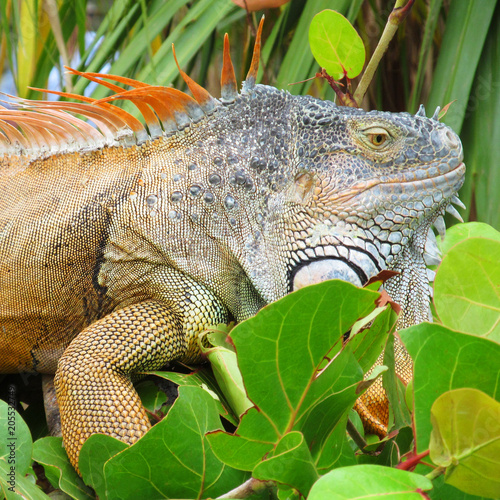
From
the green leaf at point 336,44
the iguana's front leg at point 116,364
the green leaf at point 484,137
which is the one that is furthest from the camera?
the green leaf at point 484,137

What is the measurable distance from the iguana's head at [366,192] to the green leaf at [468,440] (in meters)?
0.74

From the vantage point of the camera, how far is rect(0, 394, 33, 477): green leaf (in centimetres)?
78

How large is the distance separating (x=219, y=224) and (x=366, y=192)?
1.14ft

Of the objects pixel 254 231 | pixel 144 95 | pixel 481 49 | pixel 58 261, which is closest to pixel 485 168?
pixel 481 49

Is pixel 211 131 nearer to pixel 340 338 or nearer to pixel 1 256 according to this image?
pixel 1 256

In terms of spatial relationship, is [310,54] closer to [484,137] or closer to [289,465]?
[484,137]

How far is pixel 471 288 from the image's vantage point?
0.67m

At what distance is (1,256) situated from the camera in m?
1.42

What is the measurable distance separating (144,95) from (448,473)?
44.2 inches

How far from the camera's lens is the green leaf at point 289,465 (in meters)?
0.56

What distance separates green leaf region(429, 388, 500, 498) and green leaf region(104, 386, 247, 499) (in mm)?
285

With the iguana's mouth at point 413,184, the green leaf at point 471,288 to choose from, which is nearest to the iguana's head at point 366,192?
the iguana's mouth at point 413,184

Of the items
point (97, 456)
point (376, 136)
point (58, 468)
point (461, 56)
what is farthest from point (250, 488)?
point (461, 56)

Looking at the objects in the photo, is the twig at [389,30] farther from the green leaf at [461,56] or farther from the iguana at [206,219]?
the green leaf at [461,56]
